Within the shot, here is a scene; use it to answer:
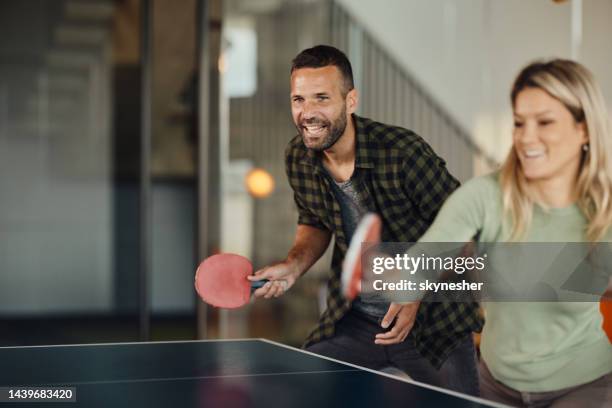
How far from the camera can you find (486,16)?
4.95 metres

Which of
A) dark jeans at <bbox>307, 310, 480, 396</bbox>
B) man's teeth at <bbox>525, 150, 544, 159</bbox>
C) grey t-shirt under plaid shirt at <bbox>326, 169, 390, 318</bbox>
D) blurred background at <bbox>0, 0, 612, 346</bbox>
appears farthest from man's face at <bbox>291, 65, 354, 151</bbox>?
blurred background at <bbox>0, 0, 612, 346</bbox>

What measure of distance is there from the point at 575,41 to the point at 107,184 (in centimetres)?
259

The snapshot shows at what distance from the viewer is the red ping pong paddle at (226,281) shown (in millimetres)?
2668

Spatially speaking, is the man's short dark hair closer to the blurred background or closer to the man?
the man

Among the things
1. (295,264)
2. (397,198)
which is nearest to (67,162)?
(295,264)

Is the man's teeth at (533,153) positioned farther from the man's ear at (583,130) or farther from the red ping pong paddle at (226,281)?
the red ping pong paddle at (226,281)

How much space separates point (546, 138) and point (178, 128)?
9.04ft

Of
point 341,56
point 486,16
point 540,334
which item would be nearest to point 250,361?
point 540,334

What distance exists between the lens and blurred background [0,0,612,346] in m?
4.82

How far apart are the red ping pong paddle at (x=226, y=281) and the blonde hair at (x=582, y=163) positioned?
2.58 ft

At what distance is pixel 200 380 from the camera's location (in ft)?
6.51

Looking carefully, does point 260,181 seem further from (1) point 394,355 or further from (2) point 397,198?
(1) point 394,355

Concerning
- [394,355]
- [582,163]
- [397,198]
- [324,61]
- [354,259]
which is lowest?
[394,355]

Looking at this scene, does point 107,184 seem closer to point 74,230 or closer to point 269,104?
point 74,230
